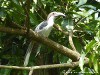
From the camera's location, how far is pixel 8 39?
9.41 ft

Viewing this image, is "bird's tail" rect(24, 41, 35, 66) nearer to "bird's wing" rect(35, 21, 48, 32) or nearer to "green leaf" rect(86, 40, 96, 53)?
"bird's wing" rect(35, 21, 48, 32)

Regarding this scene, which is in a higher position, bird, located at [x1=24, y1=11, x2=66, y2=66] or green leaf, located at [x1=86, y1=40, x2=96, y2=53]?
bird, located at [x1=24, y1=11, x2=66, y2=66]

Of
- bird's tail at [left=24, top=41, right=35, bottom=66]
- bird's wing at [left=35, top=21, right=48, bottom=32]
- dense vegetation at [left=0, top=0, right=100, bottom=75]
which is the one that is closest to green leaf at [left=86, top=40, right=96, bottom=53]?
dense vegetation at [left=0, top=0, right=100, bottom=75]

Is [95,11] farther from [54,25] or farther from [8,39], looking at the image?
[8,39]

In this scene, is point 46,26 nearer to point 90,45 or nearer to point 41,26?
point 41,26

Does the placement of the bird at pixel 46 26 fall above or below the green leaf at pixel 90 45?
above

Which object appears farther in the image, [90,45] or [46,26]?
[46,26]

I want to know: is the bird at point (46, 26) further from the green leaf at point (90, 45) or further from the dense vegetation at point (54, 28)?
the green leaf at point (90, 45)

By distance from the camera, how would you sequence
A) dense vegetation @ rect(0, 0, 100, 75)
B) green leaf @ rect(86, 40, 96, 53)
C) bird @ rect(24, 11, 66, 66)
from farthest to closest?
1. bird @ rect(24, 11, 66, 66)
2. dense vegetation @ rect(0, 0, 100, 75)
3. green leaf @ rect(86, 40, 96, 53)

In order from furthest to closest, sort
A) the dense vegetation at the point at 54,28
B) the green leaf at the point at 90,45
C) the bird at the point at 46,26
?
the bird at the point at 46,26, the dense vegetation at the point at 54,28, the green leaf at the point at 90,45

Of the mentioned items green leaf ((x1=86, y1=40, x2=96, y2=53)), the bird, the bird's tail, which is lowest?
green leaf ((x1=86, y1=40, x2=96, y2=53))

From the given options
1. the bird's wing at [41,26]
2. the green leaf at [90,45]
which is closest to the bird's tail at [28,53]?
the bird's wing at [41,26]

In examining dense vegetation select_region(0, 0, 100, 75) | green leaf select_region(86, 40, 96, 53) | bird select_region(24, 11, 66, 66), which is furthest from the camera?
bird select_region(24, 11, 66, 66)

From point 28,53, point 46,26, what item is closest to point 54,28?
point 46,26
